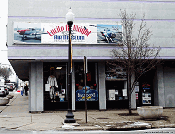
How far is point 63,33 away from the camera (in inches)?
642

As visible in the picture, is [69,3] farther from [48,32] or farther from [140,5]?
[140,5]

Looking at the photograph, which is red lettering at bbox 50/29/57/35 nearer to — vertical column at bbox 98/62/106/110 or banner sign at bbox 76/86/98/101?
vertical column at bbox 98/62/106/110

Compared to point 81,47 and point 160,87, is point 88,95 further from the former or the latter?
point 160,87

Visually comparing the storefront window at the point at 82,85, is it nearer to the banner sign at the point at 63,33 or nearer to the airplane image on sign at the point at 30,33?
the banner sign at the point at 63,33

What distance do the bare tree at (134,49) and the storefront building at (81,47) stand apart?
1.44ft

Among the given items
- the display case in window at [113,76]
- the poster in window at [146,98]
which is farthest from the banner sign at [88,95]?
the poster in window at [146,98]

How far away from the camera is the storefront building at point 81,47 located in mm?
16078

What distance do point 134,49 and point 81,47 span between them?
3337 millimetres

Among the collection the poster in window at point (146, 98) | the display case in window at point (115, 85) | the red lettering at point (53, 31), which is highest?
the red lettering at point (53, 31)

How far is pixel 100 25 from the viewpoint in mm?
16734

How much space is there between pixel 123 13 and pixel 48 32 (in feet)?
16.1

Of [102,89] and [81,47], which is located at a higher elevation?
[81,47]

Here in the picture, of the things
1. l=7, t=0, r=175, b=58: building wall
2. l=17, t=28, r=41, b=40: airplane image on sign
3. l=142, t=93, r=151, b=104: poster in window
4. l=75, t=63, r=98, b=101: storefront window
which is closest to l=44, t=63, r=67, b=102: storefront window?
l=75, t=63, r=98, b=101: storefront window

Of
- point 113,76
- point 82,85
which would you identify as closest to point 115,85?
point 113,76
